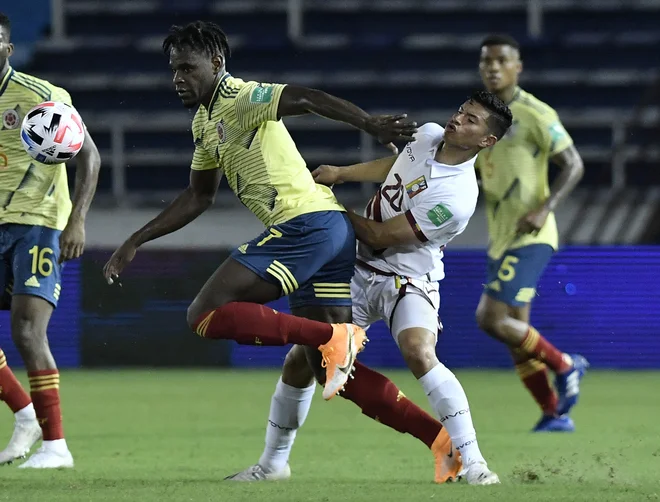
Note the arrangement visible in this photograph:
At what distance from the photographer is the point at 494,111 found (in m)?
5.90

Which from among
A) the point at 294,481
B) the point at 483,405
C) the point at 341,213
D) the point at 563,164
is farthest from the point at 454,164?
the point at 483,405

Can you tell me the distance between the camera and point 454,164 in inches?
231

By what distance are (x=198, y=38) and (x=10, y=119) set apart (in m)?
1.36

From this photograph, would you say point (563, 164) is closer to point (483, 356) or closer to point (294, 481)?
point (294, 481)

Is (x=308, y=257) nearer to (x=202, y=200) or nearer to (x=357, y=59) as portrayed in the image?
(x=202, y=200)

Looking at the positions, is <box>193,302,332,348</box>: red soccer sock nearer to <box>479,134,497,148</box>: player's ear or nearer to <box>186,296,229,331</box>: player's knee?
<box>186,296,229,331</box>: player's knee

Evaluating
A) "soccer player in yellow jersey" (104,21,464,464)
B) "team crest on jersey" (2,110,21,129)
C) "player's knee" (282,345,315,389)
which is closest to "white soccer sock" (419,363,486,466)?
"soccer player in yellow jersey" (104,21,464,464)

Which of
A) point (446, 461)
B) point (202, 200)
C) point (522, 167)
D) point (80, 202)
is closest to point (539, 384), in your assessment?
point (522, 167)

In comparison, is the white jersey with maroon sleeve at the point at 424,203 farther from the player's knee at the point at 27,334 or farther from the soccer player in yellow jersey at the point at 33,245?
the player's knee at the point at 27,334

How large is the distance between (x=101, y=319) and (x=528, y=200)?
511 cm

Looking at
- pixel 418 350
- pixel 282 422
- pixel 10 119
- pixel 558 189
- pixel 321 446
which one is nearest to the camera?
pixel 418 350

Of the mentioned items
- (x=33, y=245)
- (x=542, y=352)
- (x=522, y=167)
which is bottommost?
(x=542, y=352)

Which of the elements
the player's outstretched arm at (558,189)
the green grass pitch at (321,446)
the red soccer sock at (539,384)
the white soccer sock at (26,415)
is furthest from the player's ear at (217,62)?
the red soccer sock at (539,384)

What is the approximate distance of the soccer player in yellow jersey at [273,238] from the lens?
5340 mm
